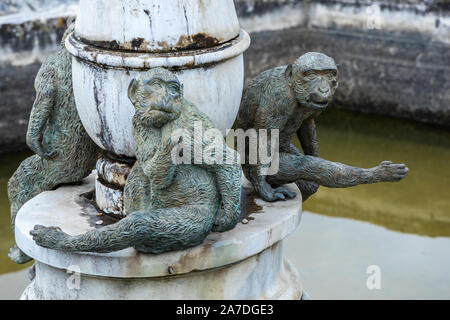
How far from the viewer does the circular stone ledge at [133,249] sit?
3174 millimetres

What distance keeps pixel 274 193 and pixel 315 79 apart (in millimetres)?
566

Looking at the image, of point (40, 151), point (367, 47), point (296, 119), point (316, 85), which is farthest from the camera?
point (367, 47)

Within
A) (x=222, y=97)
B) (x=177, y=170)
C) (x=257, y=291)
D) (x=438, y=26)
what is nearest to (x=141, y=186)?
(x=177, y=170)

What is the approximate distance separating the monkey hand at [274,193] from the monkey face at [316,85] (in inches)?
17.5

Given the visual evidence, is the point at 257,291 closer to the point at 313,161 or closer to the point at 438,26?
the point at 313,161

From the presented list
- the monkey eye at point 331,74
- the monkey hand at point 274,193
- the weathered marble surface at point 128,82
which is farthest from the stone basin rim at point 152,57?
the monkey hand at point 274,193

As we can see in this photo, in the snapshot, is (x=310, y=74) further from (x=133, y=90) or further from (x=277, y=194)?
(x=133, y=90)

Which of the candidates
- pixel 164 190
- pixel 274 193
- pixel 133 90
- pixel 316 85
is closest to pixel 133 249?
pixel 164 190

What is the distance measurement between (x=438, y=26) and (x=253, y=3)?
1708 millimetres

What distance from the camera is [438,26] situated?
292 inches

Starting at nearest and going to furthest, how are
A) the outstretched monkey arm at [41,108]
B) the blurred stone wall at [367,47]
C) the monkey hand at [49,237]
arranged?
the monkey hand at [49,237] < the outstretched monkey arm at [41,108] < the blurred stone wall at [367,47]

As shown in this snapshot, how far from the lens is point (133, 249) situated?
3.22 m

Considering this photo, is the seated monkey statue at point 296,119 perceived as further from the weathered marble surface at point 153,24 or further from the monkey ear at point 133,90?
the monkey ear at point 133,90

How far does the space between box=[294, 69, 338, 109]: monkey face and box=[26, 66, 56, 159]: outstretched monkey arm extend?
43.5 inches
